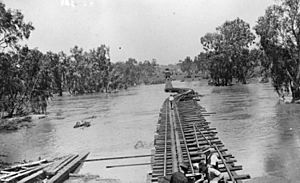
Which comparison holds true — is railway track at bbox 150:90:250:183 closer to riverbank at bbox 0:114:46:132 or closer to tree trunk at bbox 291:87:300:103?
riverbank at bbox 0:114:46:132

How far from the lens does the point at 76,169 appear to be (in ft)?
57.2

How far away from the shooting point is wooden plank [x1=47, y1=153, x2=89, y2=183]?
1376 cm

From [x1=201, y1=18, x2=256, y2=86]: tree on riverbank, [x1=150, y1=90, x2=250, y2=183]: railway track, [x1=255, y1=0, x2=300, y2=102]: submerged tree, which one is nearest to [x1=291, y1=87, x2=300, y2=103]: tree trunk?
[x1=255, y1=0, x2=300, y2=102]: submerged tree

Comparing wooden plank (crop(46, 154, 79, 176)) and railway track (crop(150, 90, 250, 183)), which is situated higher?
railway track (crop(150, 90, 250, 183))

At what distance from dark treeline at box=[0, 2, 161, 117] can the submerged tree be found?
78.0 feet

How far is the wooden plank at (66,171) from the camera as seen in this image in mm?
13758

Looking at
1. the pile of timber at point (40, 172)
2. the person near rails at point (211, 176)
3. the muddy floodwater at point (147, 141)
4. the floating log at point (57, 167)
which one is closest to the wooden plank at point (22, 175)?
the pile of timber at point (40, 172)

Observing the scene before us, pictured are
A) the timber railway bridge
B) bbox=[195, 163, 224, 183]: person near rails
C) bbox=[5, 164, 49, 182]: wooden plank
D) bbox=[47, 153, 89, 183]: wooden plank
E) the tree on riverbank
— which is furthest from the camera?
the tree on riverbank

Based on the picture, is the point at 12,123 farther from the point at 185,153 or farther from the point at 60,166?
the point at 185,153

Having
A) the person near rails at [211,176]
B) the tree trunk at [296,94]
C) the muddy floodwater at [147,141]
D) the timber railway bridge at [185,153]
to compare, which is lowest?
the muddy floodwater at [147,141]

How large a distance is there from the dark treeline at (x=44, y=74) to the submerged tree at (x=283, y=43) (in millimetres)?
23770

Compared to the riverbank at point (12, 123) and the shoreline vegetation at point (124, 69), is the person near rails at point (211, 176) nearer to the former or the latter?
the shoreline vegetation at point (124, 69)

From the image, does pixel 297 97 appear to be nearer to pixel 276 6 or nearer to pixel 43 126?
pixel 276 6

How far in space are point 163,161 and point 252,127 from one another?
13399 mm
